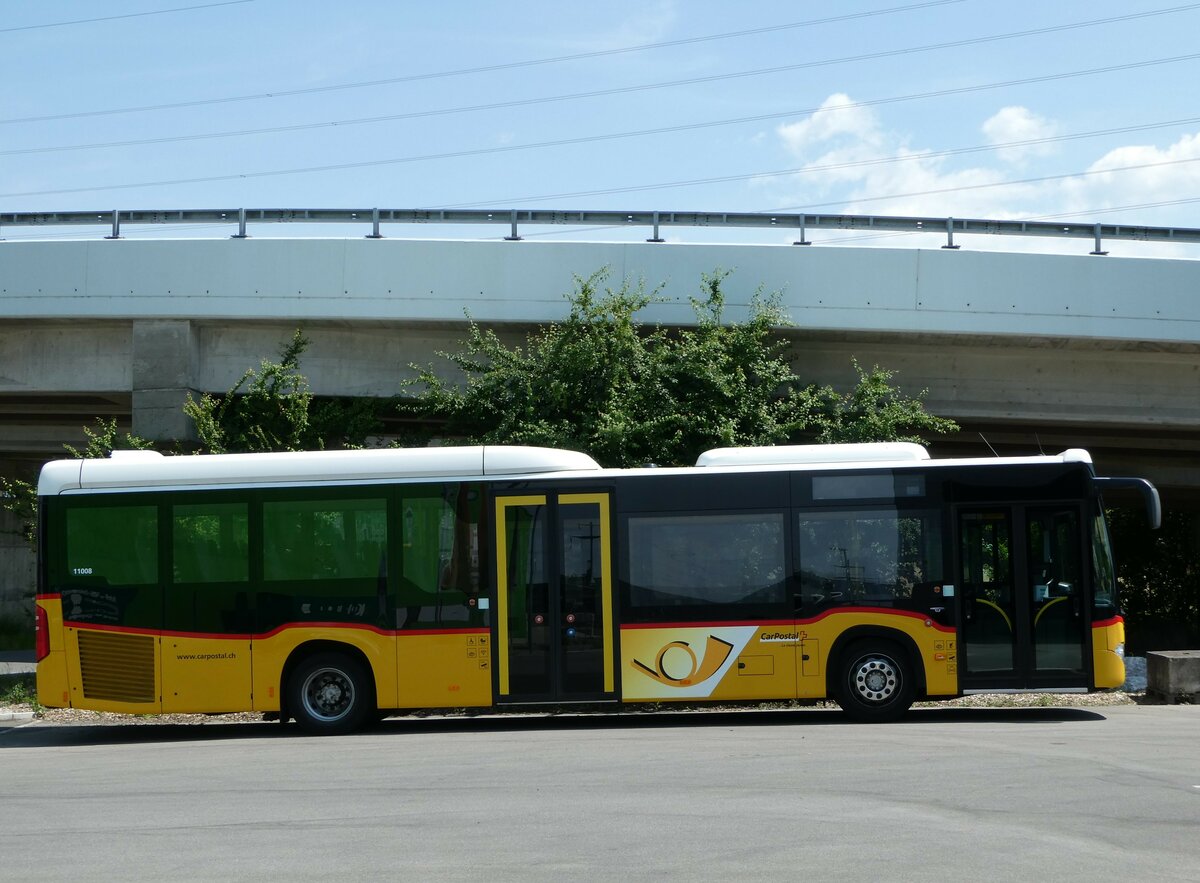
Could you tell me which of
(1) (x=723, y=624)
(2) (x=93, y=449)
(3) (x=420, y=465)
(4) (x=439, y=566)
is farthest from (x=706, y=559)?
(2) (x=93, y=449)

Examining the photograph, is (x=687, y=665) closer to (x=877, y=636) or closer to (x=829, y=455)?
(x=877, y=636)

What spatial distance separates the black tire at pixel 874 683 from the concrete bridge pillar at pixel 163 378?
39.6ft

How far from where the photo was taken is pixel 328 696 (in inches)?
556

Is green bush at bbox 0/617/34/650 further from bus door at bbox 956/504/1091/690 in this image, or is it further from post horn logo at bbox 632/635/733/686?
bus door at bbox 956/504/1091/690

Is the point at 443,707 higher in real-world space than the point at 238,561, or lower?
lower

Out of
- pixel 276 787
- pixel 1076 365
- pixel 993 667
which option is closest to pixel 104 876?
pixel 276 787

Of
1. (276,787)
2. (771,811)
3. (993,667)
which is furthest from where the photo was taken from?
(993,667)

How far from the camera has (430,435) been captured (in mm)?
23641

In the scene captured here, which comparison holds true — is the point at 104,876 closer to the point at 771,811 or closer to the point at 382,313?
the point at 771,811

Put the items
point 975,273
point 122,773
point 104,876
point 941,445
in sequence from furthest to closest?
point 941,445 → point 975,273 → point 122,773 → point 104,876

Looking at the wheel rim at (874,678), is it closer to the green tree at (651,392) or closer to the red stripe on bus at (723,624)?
the red stripe on bus at (723,624)

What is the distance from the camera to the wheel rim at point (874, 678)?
45.6 feet

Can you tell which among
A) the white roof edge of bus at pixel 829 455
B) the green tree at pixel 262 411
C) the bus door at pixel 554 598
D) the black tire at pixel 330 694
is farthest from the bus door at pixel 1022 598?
the green tree at pixel 262 411

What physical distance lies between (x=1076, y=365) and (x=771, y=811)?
15.4 meters
